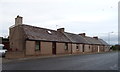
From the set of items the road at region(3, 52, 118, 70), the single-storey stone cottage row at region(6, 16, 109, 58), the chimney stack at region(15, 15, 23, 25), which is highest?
the chimney stack at region(15, 15, 23, 25)

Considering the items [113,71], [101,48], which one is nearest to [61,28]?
[101,48]

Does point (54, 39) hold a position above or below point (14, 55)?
above

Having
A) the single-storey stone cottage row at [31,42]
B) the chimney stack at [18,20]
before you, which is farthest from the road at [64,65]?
the chimney stack at [18,20]

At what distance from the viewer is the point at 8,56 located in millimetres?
25641

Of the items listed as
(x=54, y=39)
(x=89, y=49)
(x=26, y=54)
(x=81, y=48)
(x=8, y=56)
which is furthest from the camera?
(x=89, y=49)

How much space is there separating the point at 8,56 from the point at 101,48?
47716 millimetres

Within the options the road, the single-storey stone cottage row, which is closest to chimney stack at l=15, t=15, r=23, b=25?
the single-storey stone cottage row

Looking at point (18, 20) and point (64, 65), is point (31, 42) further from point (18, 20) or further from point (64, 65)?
point (64, 65)

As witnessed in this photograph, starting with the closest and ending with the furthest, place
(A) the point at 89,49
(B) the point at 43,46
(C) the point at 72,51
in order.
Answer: (B) the point at 43,46 < (C) the point at 72,51 < (A) the point at 89,49

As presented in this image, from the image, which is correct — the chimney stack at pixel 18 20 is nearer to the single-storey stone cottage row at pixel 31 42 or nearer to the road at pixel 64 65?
the single-storey stone cottage row at pixel 31 42

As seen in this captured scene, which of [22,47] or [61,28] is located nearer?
[22,47]

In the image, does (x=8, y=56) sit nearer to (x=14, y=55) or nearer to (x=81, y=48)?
(x=14, y=55)

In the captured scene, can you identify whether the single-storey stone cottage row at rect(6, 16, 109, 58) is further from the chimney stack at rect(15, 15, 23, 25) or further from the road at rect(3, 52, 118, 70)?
the road at rect(3, 52, 118, 70)

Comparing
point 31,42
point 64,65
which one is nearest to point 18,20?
point 31,42
